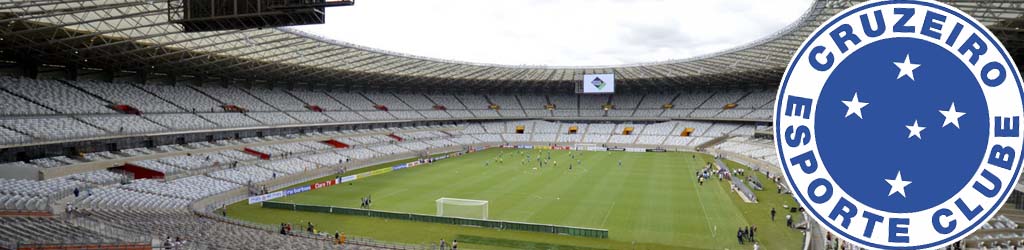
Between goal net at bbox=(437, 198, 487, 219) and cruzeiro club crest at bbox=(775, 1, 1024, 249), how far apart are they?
27061mm

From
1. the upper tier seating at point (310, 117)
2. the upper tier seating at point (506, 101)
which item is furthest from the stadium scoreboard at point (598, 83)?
the upper tier seating at point (310, 117)

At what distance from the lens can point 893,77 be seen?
9.13 ft

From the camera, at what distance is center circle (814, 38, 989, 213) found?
271 centimetres

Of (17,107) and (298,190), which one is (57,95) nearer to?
(17,107)

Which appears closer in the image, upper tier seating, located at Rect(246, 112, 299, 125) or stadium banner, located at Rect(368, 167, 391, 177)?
stadium banner, located at Rect(368, 167, 391, 177)

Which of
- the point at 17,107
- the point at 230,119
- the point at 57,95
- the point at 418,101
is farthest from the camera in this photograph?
the point at 418,101

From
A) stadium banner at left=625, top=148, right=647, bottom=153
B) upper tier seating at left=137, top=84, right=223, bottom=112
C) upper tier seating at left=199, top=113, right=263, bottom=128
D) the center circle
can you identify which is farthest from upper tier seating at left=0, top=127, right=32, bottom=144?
stadium banner at left=625, top=148, right=647, bottom=153

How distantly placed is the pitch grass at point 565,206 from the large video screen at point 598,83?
73.0 feet

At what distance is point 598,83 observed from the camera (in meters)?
73.9

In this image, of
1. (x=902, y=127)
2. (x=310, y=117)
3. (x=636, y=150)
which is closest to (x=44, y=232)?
(x=902, y=127)

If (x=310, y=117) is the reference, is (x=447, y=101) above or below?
above

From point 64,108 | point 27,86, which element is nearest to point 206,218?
point 64,108

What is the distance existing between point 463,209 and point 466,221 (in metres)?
1.64

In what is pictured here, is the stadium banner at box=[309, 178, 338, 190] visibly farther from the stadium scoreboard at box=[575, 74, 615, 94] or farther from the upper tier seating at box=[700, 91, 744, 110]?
Answer: the upper tier seating at box=[700, 91, 744, 110]
